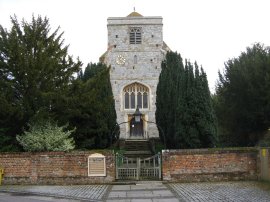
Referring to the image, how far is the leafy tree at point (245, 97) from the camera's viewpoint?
106 feet

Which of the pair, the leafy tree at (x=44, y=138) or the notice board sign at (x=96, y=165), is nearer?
the notice board sign at (x=96, y=165)

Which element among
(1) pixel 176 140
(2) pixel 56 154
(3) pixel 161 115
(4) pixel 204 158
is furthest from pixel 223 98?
(2) pixel 56 154

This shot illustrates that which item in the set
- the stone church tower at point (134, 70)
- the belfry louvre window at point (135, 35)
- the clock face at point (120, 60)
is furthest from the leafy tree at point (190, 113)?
the belfry louvre window at point (135, 35)

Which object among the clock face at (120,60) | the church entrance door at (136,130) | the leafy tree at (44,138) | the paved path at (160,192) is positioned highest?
the clock face at (120,60)

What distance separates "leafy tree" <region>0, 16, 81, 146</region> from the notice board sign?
3.65 meters

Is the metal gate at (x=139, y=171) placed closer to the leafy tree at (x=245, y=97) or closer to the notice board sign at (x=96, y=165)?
the notice board sign at (x=96, y=165)

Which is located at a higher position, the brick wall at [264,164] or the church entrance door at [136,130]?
the church entrance door at [136,130]

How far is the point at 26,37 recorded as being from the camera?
2283 cm

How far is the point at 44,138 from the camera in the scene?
20312mm

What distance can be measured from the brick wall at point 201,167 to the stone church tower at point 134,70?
2446cm

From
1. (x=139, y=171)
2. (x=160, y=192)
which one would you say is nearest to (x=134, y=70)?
(x=139, y=171)

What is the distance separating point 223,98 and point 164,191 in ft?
71.9

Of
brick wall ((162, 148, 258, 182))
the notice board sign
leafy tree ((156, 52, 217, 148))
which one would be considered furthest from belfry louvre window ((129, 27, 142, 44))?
brick wall ((162, 148, 258, 182))

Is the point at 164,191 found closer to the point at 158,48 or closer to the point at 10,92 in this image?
the point at 10,92
